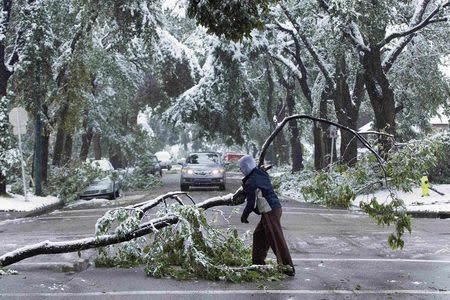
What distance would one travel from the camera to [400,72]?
28516 millimetres

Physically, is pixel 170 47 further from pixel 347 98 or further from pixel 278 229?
pixel 278 229

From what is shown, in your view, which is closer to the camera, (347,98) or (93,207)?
(93,207)

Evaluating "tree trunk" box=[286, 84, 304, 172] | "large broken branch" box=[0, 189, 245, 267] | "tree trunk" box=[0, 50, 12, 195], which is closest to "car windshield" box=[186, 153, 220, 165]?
"tree trunk" box=[0, 50, 12, 195]

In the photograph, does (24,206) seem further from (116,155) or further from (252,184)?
(116,155)

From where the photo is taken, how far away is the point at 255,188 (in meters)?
7.96

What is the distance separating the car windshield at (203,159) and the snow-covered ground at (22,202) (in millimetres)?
6898

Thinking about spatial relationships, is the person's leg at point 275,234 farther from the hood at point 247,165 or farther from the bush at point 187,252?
the hood at point 247,165

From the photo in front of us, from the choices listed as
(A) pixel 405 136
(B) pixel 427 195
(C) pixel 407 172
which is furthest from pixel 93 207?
(A) pixel 405 136

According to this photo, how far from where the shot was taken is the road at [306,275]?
730 cm

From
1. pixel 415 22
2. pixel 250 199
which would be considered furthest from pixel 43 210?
pixel 415 22

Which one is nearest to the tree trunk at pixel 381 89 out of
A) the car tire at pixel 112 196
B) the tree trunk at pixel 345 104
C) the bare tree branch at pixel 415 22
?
the bare tree branch at pixel 415 22

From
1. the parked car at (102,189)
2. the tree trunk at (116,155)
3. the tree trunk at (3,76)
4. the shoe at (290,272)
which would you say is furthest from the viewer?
the tree trunk at (116,155)

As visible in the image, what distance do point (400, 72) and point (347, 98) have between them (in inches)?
131

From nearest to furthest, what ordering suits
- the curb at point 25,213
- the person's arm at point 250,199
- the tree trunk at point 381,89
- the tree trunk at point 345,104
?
the person's arm at point 250,199, the curb at point 25,213, the tree trunk at point 381,89, the tree trunk at point 345,104
